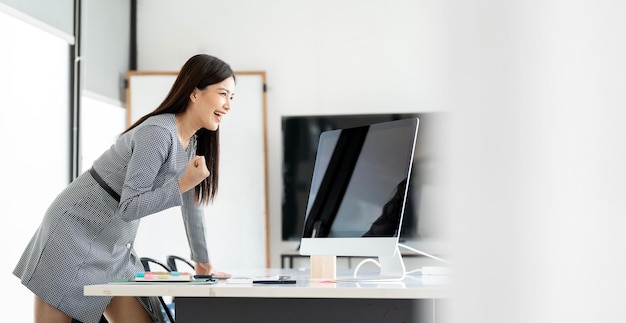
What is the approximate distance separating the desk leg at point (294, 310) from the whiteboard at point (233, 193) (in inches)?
151

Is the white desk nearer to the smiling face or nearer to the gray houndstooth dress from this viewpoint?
the gray houndstooth dress

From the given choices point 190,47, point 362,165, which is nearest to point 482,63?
point 362,165

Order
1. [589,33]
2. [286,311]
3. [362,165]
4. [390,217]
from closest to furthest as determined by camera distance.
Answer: [589,33]
[286,311]
[390,217]
[362,165]

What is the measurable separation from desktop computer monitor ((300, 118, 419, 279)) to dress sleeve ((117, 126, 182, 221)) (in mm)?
461

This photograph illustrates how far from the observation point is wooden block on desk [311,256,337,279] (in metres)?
1.84

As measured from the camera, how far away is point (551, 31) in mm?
202

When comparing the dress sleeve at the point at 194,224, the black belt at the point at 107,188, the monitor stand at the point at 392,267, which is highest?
the black belt at the point at 107,188

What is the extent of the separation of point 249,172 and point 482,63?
5242 millimetres

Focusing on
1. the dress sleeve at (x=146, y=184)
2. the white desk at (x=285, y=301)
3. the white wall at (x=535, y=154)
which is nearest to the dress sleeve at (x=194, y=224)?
the dress sleeve at (x=146, y=184)

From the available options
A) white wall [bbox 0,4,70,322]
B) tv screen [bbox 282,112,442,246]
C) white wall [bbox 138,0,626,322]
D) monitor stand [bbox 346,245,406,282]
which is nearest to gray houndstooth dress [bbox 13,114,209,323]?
monitor stand [bbox 346,245,406,282]

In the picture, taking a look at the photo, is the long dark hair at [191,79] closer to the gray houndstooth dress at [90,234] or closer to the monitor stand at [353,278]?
the gray houndstooth dress at [90,234]

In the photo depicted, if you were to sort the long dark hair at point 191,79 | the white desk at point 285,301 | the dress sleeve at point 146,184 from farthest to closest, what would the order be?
1. the long dark hair at point 191,79
2. the dress sleeve at point 146,184
3. the white desk at point 285,301

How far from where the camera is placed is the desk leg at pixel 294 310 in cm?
149

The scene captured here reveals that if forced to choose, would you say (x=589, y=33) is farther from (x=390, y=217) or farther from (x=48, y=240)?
(x=48, y=240)
